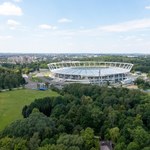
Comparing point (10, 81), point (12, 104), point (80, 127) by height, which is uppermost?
point (80, 127)

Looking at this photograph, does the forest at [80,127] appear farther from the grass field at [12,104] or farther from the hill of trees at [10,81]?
the hill of trees at [10,81]

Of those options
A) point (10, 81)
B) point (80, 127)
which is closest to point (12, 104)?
point (10, 81)

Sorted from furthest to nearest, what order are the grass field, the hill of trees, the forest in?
1. the hill of trees
2. the grass field
3. the forest

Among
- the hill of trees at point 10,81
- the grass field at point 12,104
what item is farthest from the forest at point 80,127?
the hill of trees at point 10,81

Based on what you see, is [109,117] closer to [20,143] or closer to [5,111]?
[20,143]

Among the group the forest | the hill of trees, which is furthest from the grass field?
the hill of trees

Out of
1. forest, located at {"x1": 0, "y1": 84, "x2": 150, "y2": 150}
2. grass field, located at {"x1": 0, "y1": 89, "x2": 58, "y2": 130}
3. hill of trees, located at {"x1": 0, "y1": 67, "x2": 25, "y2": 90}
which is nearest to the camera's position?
forest, located at {"x1": 0, "y1": 84, "x2": 150, "y2": 150}

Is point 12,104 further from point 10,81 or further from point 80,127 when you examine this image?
point 80,127

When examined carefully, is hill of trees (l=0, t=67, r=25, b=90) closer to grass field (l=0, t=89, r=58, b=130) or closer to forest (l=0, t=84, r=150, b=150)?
grass field (l=0, t=89, r=58, b=130)

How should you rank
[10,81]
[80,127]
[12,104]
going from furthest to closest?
1. [10,81]
2. [12,104]
3. [80,127]
